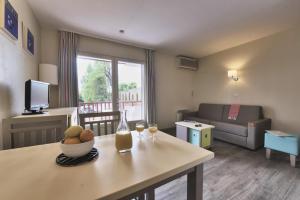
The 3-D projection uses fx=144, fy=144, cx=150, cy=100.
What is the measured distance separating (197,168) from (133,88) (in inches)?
132

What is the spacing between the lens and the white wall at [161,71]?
2.91 m

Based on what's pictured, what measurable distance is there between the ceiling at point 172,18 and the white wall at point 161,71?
0.26m

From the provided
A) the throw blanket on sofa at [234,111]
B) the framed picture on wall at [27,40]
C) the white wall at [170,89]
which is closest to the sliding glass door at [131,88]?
the white wall at [170,89]

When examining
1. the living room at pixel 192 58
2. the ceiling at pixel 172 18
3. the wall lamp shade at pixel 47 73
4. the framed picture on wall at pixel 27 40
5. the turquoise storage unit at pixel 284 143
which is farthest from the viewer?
the wall lamp shade at pixel 47 73

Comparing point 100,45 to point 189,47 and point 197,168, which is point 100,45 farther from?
point 197,168

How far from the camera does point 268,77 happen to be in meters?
3.29

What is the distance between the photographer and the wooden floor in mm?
1671

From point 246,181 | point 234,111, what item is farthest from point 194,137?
point 234,111

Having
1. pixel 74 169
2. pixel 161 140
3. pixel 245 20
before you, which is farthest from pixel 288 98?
pixel 74 169

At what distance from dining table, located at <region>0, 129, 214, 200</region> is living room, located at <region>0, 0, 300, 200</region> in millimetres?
26

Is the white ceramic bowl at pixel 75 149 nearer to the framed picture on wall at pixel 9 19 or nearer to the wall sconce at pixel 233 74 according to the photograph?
the framed picture on wall at pixel 9 19

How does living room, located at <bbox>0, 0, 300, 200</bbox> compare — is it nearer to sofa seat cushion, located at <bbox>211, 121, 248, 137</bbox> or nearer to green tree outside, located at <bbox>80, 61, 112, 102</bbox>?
green tree outside, located at <bbox>80, 61, 112, 102</bbox>

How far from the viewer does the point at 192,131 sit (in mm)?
2969

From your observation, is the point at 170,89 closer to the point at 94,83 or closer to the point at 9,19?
the point at 94,83
